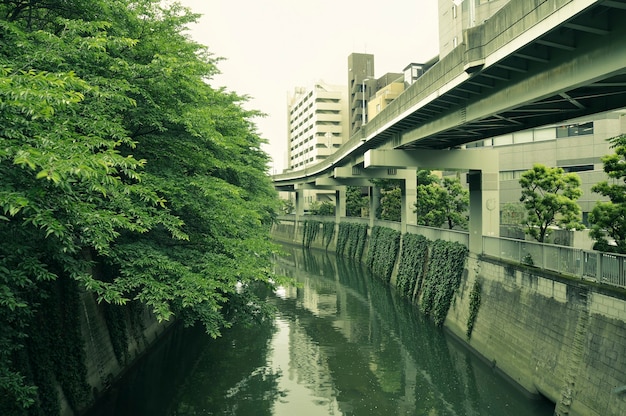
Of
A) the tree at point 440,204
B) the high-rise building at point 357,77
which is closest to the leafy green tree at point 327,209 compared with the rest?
the high-rise building at point 357,77

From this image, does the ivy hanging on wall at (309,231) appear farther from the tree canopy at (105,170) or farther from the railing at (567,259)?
the tree canopy at (105,170)

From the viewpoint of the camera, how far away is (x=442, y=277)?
24094 mm

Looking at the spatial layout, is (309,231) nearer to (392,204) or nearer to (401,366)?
(392,204)

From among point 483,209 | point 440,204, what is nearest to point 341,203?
point 440,204

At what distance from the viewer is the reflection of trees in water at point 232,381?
14789mm

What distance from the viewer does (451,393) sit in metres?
16.1

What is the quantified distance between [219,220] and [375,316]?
1625cm

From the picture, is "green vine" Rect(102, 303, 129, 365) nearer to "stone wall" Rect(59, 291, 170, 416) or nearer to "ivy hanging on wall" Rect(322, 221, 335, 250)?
"stone wall" Rect(59, 291, 170, 416)

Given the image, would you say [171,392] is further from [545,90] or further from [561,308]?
[545,90]

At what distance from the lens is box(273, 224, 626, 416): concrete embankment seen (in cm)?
1143

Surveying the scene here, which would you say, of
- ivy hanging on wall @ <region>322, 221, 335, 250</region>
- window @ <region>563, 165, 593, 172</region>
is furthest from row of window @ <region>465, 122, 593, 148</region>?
ivy hanging on wall @ <region>322, 221, 335, 250</region>

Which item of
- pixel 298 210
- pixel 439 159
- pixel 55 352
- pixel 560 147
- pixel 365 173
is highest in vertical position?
pixel 560 147

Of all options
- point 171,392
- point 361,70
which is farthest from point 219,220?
point 361,70

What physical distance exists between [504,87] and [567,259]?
6.05 metres
